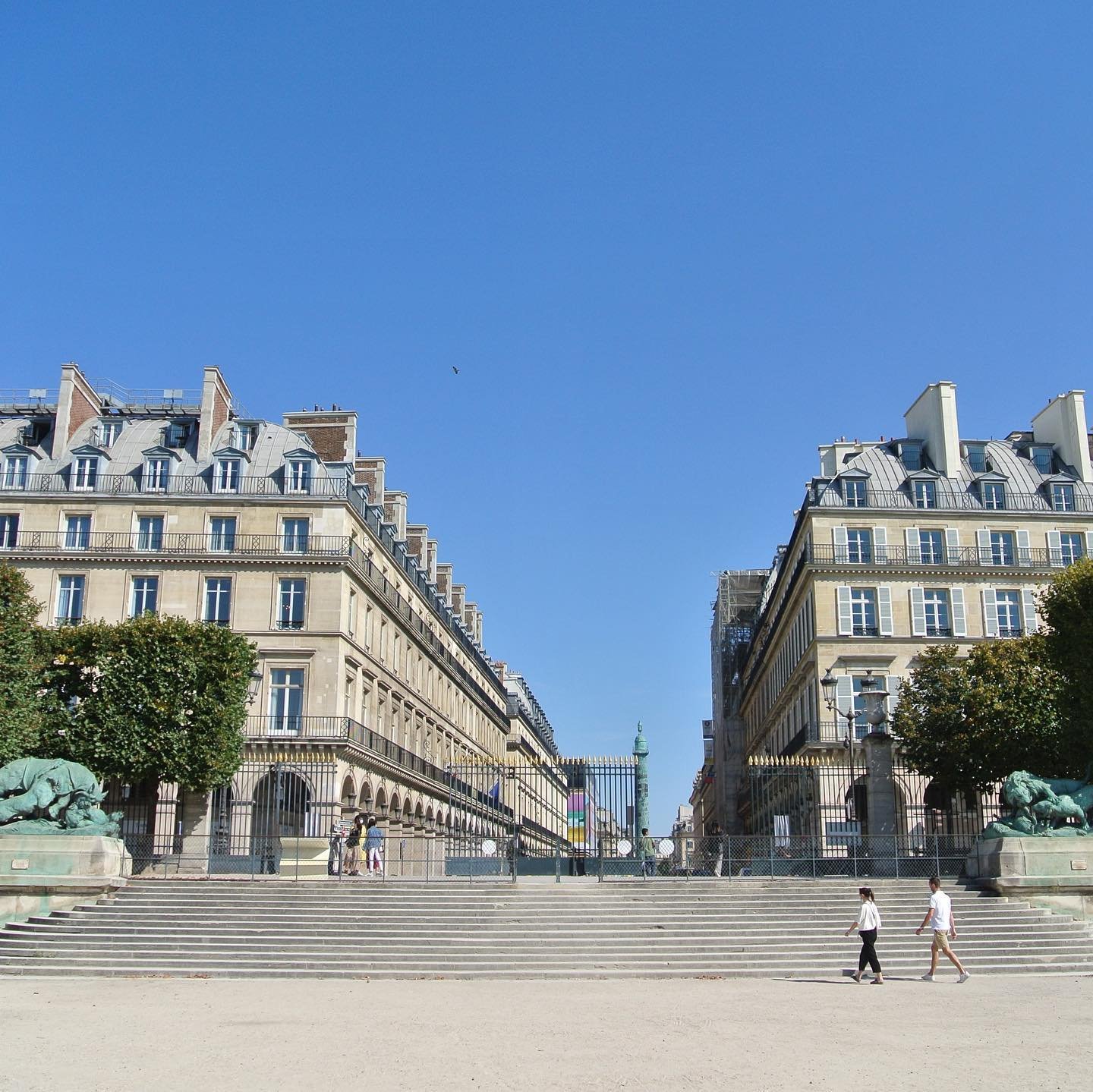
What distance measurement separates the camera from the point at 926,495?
4634 cm

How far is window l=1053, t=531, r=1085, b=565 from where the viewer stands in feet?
149

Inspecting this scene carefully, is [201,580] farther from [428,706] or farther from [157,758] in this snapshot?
[428,706]

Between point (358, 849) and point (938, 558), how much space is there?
77.2 feet

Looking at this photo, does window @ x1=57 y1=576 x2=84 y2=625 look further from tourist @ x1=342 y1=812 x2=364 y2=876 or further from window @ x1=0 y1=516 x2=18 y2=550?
tourist @ x1=342 y1=812 x2=364 y2=876

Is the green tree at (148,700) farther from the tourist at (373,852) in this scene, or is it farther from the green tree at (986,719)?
the green tree at (986,719)

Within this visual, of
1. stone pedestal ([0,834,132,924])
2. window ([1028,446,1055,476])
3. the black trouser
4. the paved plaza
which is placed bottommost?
the paved plaza

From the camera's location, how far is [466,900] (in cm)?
2198

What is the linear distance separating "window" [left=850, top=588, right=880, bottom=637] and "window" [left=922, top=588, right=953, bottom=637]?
5.90 ft

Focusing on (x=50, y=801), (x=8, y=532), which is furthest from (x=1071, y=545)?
(x=8, y=532)

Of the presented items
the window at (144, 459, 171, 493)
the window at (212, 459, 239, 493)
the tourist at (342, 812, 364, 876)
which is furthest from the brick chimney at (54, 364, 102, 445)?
the tourist at (342, 812, 364, 876)

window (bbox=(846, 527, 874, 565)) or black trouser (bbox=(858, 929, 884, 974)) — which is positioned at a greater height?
window (bbox=(846, 527, 874, 565))

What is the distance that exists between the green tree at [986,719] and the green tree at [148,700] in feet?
66.2

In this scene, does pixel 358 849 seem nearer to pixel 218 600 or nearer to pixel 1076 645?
pixel 218 600

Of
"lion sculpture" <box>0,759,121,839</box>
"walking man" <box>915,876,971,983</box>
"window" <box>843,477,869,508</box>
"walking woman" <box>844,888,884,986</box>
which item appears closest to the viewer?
"walking woman" <box>844,888,884,986</box>
